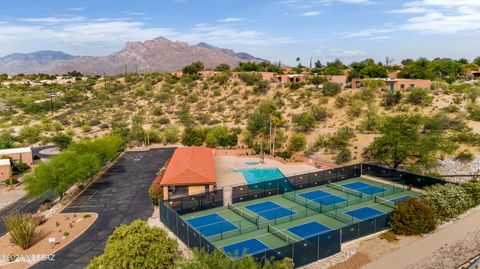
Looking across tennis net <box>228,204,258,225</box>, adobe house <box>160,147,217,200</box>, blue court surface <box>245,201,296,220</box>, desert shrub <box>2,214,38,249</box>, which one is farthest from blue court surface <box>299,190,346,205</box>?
desert shrub <box>2,214,38,249</box>

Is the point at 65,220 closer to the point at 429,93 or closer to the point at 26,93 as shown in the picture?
the point at 429,93

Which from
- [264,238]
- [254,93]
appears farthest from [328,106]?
[264,238]

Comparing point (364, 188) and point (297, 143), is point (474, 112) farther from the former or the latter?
point (364, 188)

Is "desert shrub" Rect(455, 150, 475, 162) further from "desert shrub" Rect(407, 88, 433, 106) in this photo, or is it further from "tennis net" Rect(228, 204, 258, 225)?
"tennis net" Rect(228, 204, 258, 225)

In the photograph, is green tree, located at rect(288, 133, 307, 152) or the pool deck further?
green tree, located at rect(288, 133, 307, 152)

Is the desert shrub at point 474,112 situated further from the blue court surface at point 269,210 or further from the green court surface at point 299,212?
the blue court surface at point 269,210

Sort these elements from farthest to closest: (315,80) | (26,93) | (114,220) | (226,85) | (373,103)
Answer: (26,93)
(226,85)
(315,80)
(373,103)
(114,220)

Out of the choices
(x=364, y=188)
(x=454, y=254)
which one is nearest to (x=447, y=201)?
(x=454, y=254)
